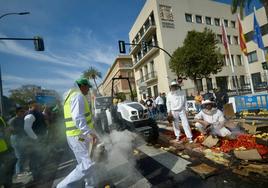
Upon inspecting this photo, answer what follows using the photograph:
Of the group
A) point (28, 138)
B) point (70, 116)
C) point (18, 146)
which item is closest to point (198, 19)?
point (28, 138)

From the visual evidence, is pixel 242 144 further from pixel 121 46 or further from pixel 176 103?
pixel 121 46

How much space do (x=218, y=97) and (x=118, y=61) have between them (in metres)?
48.3

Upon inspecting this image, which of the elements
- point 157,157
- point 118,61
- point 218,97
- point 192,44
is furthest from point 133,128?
point 118,61

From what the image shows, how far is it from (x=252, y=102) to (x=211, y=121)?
5427 mm

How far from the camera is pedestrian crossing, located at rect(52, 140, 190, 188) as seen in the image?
3.98 metres

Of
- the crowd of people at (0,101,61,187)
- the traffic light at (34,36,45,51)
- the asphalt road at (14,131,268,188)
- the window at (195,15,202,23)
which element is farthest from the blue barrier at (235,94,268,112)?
the window at (195,15,202,23)

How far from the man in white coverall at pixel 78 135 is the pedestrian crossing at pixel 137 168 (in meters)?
0.93

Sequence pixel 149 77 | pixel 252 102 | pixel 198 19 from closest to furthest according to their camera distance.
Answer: pixel 252 102 → pixel 198 19 → pixel 149 77

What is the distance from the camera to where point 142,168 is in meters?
4.66

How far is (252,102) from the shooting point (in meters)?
10.1

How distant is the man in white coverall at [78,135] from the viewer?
3195 millimetres

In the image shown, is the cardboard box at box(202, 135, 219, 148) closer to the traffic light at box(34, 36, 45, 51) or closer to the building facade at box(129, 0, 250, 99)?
the traffic light at box(34, 36, 45, 51)

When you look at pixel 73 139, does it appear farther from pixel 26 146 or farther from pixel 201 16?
pixel 201 16

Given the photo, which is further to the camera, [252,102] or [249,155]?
[252,102]
